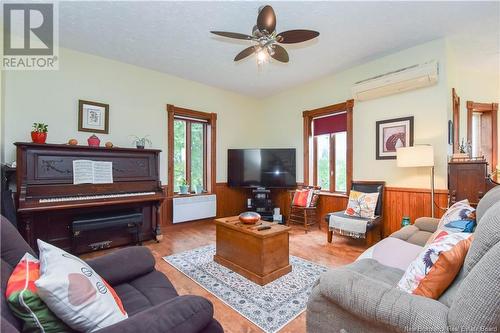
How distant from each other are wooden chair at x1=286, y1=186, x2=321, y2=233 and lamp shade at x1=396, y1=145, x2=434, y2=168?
5.18 feet

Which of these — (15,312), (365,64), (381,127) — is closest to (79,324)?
(15,312)

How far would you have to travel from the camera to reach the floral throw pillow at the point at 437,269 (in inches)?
42.9

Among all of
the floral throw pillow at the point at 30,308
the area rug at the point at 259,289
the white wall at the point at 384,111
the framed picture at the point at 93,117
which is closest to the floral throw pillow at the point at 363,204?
the white wall at the point at 384,111

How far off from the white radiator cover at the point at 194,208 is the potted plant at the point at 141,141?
1108mm

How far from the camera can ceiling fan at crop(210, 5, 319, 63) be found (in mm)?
1958

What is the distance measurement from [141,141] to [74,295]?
3221 millimetres

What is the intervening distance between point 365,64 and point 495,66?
84.5 inches

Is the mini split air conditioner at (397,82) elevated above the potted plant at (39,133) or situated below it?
above

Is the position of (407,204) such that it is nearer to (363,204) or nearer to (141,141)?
(363,204)

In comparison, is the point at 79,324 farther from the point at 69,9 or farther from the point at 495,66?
the point at 495,66

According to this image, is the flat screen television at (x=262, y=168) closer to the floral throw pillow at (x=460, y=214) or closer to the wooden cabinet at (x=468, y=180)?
the wooden cabinet at (x=468, y=180)

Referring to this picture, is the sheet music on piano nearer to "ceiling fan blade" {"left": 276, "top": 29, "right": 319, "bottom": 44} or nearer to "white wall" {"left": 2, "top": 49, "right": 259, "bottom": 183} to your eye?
"white wall" {"left": 2, "top": 49, "right": 259, "bottom": 183}

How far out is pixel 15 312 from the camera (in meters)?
0.81

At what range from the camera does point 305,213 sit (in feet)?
13.8
